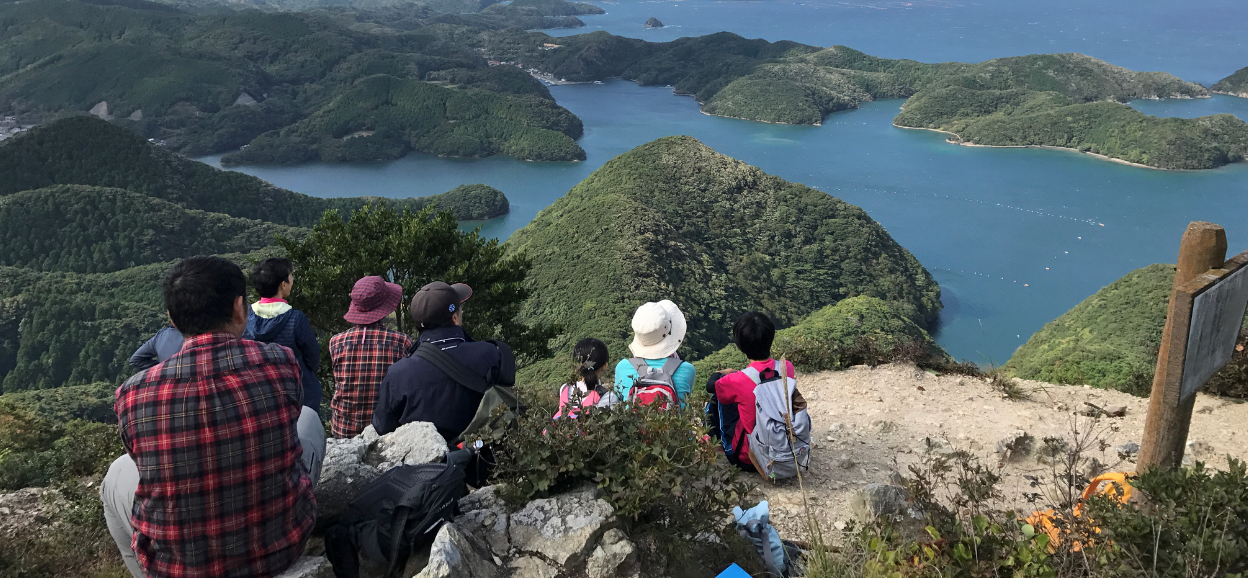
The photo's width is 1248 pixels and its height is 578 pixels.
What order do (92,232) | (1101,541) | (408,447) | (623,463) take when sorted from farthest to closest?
1. (92,232)
2. (408,447)
3. (623,463)
4. (1101,541)

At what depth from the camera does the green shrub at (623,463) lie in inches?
113

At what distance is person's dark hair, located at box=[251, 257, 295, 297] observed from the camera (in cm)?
404

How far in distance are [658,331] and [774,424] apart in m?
0.79

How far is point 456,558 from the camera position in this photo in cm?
252

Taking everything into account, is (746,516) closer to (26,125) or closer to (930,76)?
(26,125)

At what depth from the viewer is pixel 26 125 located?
7988 centimetres

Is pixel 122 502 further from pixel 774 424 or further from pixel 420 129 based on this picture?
pixel 420 129

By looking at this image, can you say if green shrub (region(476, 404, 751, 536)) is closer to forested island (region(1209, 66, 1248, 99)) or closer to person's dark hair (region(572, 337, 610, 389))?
person's dark hair (region(572, 337, 610, 389))

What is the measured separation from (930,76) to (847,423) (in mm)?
105901

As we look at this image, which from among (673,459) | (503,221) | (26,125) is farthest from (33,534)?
(26,125)

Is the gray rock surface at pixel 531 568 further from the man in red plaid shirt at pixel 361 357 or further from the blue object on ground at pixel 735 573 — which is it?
the man in red plaid shirt at pixel 361 357

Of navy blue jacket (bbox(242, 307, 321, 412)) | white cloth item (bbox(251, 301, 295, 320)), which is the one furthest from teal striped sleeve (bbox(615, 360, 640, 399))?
white cloth item (bbox(251, 301, 295, 320))

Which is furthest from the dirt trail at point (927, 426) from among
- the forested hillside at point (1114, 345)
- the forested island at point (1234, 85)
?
the forested island at point (1234, 85)

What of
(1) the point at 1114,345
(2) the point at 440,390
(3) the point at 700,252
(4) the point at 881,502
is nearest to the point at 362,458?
(2) the point at 440,390
